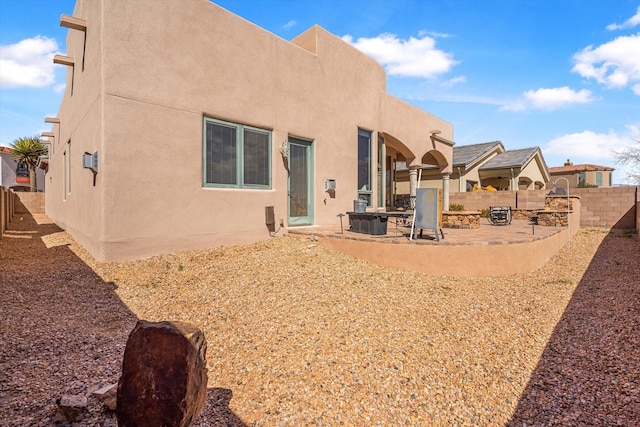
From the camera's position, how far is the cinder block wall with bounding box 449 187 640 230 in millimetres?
13164

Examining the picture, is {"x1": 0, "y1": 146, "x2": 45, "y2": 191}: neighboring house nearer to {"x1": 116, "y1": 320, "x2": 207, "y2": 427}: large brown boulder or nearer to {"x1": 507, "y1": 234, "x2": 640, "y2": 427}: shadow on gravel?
{"x1": 116, "y1": 320, "x2": 207, "y2": 427}: large brown boulder

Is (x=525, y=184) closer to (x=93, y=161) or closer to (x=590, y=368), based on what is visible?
(x=590, y=368)

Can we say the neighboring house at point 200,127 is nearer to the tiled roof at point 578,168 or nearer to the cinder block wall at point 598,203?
the cinder block wall at point 598,203

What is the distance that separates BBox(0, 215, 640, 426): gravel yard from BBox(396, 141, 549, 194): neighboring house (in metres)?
13.9

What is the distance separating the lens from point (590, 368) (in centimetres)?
309

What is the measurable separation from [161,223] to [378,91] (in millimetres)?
8524

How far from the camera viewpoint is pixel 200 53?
6676 millimetres

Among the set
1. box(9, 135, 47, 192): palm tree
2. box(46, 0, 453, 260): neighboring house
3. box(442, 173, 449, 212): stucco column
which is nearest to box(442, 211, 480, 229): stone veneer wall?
box(46, 0, 453, 260): neighboring house

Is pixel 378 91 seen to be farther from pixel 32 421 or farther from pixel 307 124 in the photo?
pixel 32 421

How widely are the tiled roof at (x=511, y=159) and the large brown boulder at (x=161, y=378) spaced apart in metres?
22.9

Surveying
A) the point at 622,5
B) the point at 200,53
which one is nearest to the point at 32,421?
the point at 200,53

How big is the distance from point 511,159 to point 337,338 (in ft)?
74.8

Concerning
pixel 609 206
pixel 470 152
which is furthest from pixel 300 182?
pixel 470 152

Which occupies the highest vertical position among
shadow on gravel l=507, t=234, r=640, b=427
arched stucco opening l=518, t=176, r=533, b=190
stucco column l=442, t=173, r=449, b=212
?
arched stucco opening l=518, t=176, r=533, b=190
